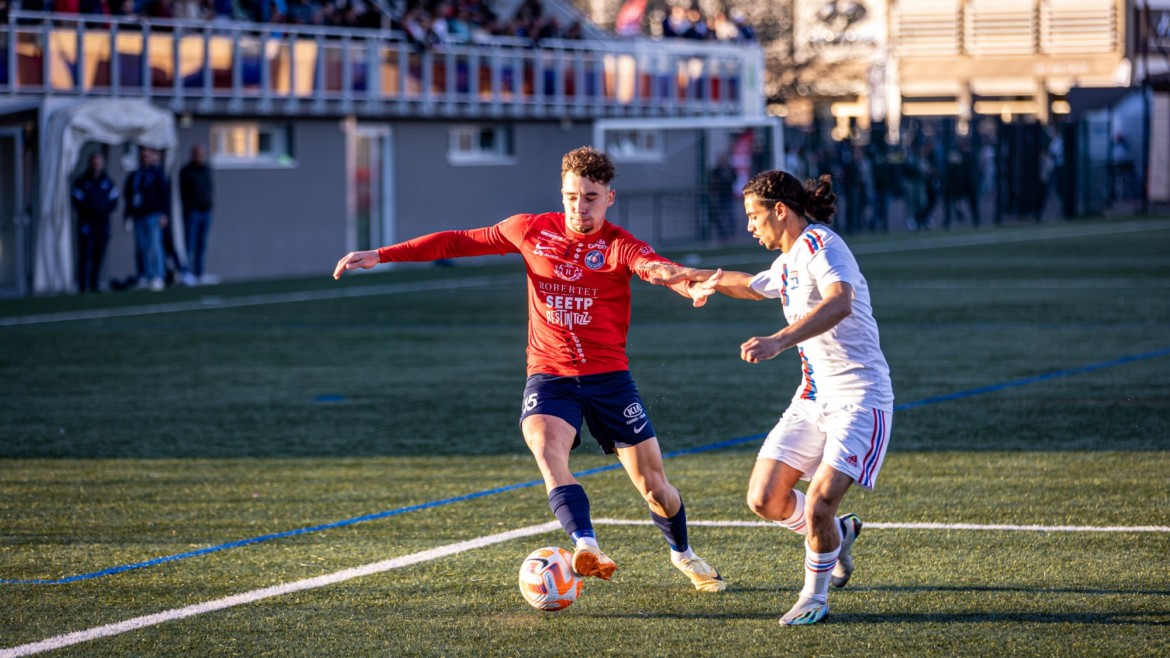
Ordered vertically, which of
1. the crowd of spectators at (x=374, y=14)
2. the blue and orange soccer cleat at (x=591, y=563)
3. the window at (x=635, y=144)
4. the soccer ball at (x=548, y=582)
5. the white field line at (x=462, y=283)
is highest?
the crowd of spectators at (x=374, y=14)

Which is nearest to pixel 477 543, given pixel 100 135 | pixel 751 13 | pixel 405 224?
pixel 100 135

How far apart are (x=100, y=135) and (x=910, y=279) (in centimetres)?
1181

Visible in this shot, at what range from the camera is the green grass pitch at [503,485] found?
243 inches

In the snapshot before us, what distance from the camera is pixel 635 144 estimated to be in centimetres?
3734

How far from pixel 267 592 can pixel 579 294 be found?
1722mm

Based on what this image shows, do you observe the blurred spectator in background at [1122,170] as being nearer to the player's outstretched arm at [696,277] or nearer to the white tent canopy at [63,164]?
the white tent canopy at [63,164]

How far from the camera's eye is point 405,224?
32.0 metres

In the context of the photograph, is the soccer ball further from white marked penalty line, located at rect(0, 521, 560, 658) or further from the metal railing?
the metal railing

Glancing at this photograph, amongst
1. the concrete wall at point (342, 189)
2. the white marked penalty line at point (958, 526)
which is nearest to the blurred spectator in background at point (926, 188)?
the concrete wall at point (342, 189)

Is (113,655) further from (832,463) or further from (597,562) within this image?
(832,463)

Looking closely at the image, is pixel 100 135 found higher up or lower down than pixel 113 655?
higher up

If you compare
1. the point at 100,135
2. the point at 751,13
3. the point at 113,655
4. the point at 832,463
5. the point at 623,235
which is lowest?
the point at 113,655

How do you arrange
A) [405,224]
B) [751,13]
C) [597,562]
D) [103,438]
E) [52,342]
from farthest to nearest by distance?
[751,13]
[405,224]
[52,342]
[103,438]
[597,562]

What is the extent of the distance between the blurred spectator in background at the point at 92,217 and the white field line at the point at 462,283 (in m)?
2.05
